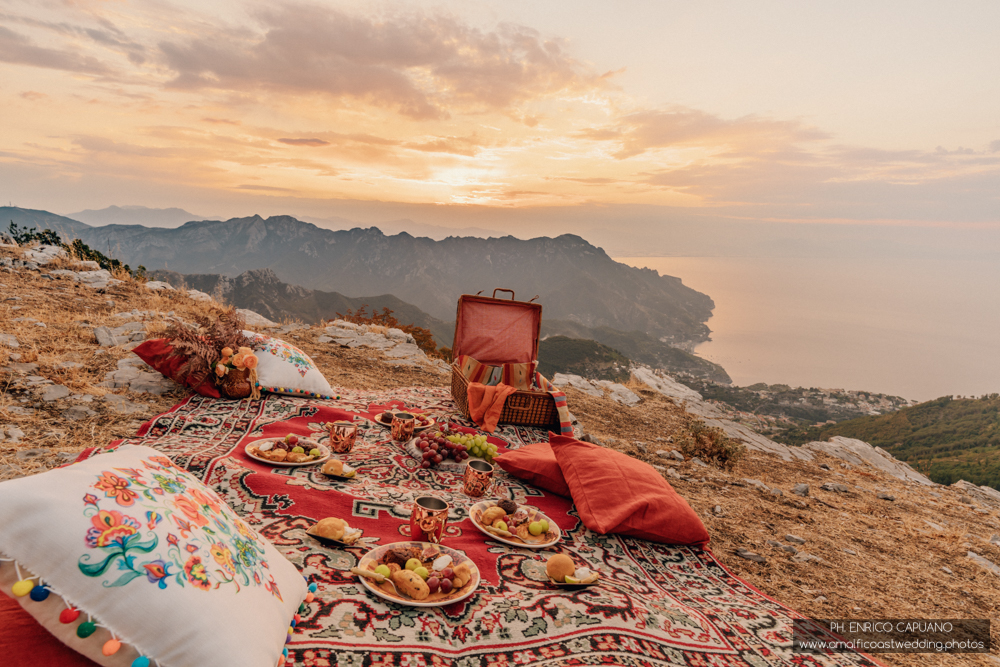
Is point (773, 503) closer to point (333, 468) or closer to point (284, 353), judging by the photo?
point (333, 468)

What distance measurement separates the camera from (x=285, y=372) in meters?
5.09

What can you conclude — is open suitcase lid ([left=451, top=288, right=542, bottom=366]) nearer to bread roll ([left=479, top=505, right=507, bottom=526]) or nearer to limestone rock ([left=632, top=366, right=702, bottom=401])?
bread roll ([left=479, top=505, right=507, bottom=526])

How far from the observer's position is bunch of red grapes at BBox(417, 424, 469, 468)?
12.7ft

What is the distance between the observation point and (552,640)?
2.01 meters

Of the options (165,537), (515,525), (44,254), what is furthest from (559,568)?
(44,254)

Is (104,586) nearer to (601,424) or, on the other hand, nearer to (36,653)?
(36,653)

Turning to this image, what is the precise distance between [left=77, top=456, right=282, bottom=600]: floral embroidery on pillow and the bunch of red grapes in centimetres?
214

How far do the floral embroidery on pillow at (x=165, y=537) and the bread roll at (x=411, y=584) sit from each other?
22.7 inches

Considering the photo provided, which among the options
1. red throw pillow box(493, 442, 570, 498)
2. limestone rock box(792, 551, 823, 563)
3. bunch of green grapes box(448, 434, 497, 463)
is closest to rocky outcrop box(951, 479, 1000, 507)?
limestone rock box(792, 551, 823, 563)

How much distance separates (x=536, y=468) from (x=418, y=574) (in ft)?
6.44

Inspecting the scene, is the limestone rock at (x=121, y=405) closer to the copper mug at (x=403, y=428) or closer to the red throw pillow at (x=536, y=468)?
the copper mug at (x=403, y=428)

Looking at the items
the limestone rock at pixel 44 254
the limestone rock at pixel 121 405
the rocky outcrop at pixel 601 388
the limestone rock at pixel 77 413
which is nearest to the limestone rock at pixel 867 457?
the rocky outcrop at pixel 601 388

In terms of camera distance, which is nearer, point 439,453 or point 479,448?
point 439,453

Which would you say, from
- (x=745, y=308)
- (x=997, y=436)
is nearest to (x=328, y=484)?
(x=997, y=436)
